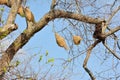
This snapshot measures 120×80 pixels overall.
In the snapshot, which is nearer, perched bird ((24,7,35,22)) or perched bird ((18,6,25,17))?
perched bird ((24,7,35,22))

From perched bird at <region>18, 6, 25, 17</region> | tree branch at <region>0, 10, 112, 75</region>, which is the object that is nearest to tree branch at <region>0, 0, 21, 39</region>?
perched bird at <region>18, 6, 25, 17</region>

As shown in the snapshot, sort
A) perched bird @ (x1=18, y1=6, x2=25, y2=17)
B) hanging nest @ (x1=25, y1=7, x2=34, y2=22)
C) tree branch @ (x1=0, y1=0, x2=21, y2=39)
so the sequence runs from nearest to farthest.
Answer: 1. tree branch @ (x1=0, y1=0, x2=21, y2=39)
2. hanging nest @ (x1=25, y1=7, x2=34, y2=22)
3. perched bird @ (x1=18, y1=6, x2=25, y2=17)

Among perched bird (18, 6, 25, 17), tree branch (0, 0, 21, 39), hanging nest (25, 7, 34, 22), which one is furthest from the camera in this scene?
perched bird (18, 6, 25, 17)

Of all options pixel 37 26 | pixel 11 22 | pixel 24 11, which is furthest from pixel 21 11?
pixel 11 22

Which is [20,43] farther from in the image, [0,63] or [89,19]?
[89,19]

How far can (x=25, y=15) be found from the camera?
21.9 ft

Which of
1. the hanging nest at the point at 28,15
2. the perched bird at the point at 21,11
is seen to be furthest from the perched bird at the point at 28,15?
the perched bird at the point at 21,11

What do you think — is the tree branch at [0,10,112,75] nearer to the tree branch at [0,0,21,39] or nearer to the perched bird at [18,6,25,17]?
the perched bird at [18,6,25,17]

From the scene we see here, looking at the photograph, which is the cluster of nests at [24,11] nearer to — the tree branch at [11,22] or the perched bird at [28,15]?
the perched bird at [28,15]

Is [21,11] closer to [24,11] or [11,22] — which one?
[24,11]

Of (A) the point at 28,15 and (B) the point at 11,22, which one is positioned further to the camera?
(A) the point at 28,15

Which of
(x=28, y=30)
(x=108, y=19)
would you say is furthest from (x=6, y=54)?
(x=108, y=19)

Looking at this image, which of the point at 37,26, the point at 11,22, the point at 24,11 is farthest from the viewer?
the point at 37,26

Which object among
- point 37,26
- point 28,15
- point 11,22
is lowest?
point 37,26
